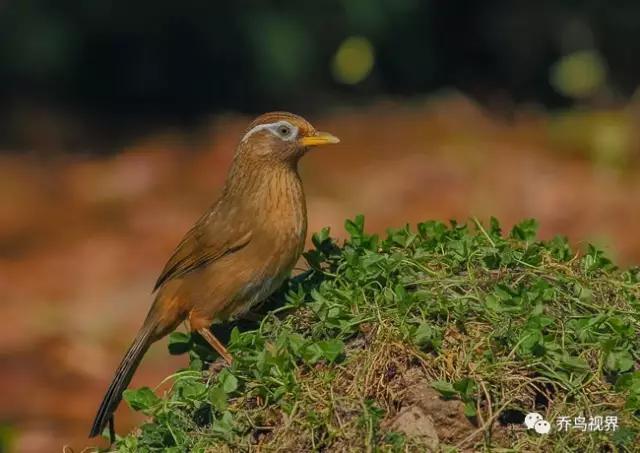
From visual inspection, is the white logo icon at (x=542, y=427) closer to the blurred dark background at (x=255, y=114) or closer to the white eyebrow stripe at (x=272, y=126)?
the white eyebrow stripe at (x=272, y=126)

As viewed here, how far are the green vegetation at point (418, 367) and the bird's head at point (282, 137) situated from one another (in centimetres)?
143

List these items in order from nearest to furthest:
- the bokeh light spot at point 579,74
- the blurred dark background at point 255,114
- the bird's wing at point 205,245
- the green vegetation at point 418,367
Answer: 1. the green vegetation at point 418,367
2. the bird's wing at point 205,245
3. the blurred dark background at point 255,114
4. the bokeh light spot at point 579,74

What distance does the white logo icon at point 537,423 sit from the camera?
14.8ft

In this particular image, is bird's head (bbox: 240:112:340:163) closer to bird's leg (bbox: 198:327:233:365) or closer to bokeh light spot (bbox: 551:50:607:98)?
bird's leg (bbox: 198:327:233:365)

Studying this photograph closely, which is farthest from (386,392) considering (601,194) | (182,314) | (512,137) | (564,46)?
(564,46)

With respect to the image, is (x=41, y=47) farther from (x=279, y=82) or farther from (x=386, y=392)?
(x=386, y=392)

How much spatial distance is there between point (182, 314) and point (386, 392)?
2.02m

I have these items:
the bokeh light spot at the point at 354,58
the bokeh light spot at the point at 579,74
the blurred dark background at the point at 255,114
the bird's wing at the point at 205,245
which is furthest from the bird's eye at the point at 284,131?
the bokeh light spot at the point at 579,74

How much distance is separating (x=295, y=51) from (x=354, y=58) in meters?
0.63

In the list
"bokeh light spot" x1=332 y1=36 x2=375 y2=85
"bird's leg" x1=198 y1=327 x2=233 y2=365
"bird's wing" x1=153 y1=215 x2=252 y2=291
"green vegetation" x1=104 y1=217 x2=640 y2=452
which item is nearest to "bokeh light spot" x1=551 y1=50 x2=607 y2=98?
"bokeh light spot" x1=332 y1=36 x2=375 y2=85

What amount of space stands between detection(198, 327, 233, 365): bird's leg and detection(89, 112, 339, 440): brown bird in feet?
0.60

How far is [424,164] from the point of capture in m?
13.4

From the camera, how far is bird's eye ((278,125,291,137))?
21.4 ft

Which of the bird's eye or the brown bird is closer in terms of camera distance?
the brown bird
